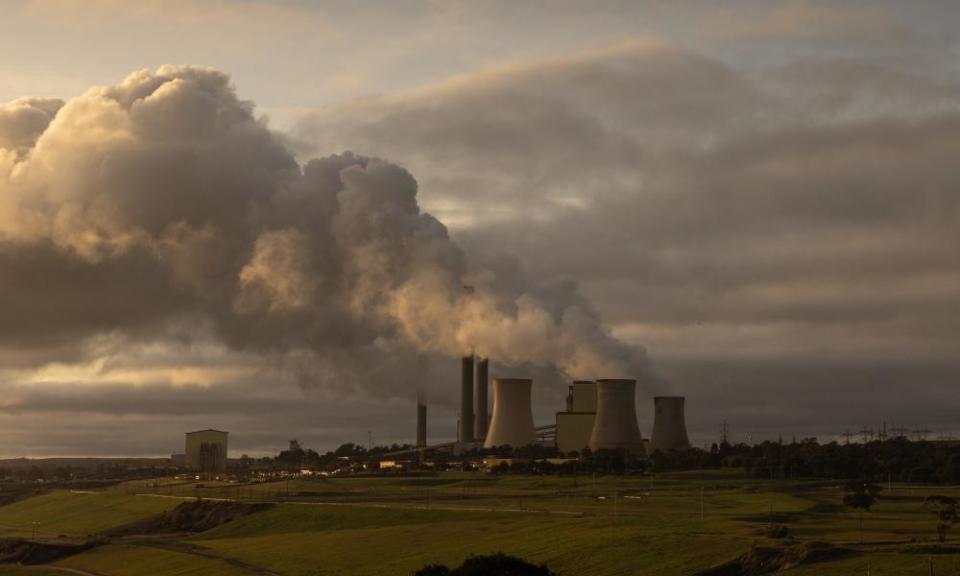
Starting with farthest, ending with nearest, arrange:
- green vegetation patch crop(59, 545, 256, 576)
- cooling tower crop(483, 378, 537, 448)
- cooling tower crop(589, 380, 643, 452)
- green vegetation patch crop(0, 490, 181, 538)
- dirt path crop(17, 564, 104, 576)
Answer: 1. cooling tower crop(483, 378, 537, 448)
2. cooling tower crop(589, 380, 643, 452)
3. green vegetation patch crop(0, 490, 181, 538)
4. dirt path crop(17, 564, 104, 576)
5. green vegetation patch crop(59, 545, 256, 576)

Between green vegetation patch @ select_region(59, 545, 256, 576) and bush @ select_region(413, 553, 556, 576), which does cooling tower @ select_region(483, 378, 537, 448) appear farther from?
bush @ select_region(413, 553, 556, 576)

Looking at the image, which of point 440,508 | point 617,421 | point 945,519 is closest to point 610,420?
point 617,421

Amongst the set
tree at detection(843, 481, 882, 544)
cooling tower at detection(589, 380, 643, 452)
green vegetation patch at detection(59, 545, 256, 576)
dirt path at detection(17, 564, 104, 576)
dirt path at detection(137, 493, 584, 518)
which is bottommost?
dirt path at detection(17, 564, 104, 576)

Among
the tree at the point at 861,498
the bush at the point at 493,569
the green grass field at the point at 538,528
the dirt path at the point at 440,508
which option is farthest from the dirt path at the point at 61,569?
the bush at the point at 493,569

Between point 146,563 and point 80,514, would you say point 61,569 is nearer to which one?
point 146,563

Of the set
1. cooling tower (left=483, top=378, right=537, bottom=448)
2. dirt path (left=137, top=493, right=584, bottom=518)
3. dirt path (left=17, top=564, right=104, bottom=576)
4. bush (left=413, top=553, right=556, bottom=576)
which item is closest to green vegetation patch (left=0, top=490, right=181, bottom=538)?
dirt path (left=137, top=493, right=584, bottom=518)

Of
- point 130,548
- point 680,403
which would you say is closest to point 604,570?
point 130,548
